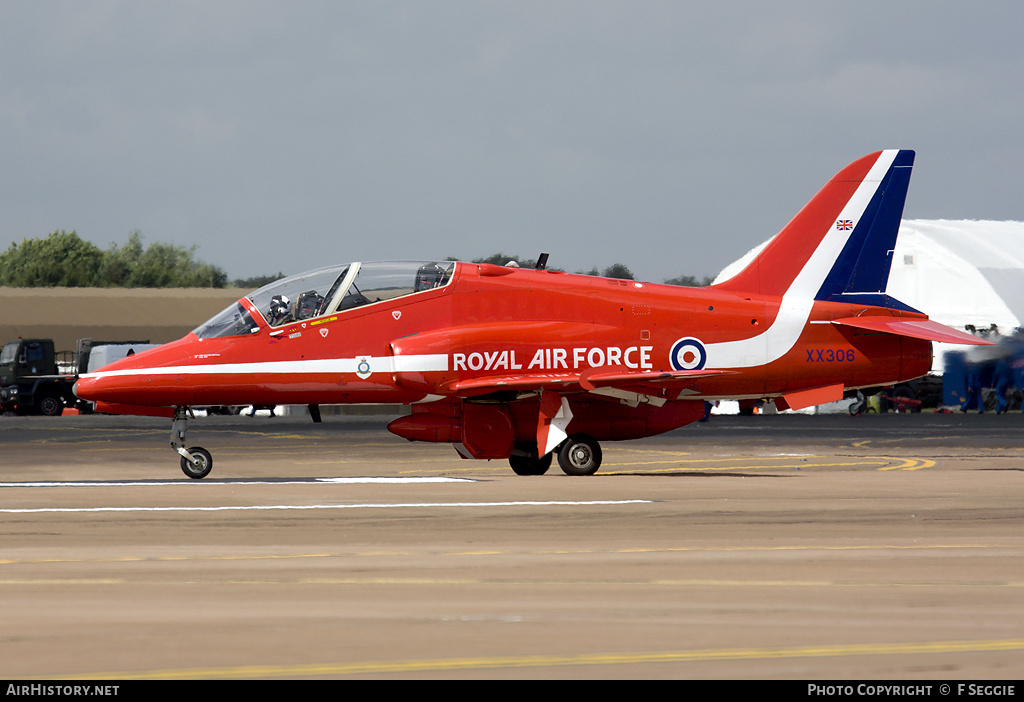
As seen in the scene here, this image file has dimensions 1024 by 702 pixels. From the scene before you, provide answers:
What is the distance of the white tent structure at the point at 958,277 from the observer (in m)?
59.9

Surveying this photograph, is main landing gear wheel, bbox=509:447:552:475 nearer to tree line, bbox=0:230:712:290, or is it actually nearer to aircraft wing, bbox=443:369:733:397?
aircraft wing, bbox=443:369:733:397

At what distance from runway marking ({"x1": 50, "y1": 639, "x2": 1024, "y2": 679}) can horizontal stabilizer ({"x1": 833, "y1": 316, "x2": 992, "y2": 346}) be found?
587 inches

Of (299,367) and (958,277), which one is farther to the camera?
(958,277)

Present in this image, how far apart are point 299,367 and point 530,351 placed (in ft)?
12.1

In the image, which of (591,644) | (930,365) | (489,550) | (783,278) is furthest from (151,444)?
(591,644)

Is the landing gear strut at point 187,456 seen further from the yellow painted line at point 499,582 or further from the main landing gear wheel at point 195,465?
the yellow painted line at point 499,582

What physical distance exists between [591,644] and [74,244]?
12991 centimetres

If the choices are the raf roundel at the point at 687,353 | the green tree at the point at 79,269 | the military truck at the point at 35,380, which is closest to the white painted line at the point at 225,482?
the raf roundel at the point at 687,353

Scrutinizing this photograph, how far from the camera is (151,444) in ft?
104

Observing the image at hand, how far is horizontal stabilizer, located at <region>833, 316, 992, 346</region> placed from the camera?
21.7 m

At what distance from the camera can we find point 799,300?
22.7 metres

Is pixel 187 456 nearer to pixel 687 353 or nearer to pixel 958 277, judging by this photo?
pixel 687 353

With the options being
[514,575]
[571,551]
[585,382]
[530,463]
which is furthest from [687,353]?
[514,575]
